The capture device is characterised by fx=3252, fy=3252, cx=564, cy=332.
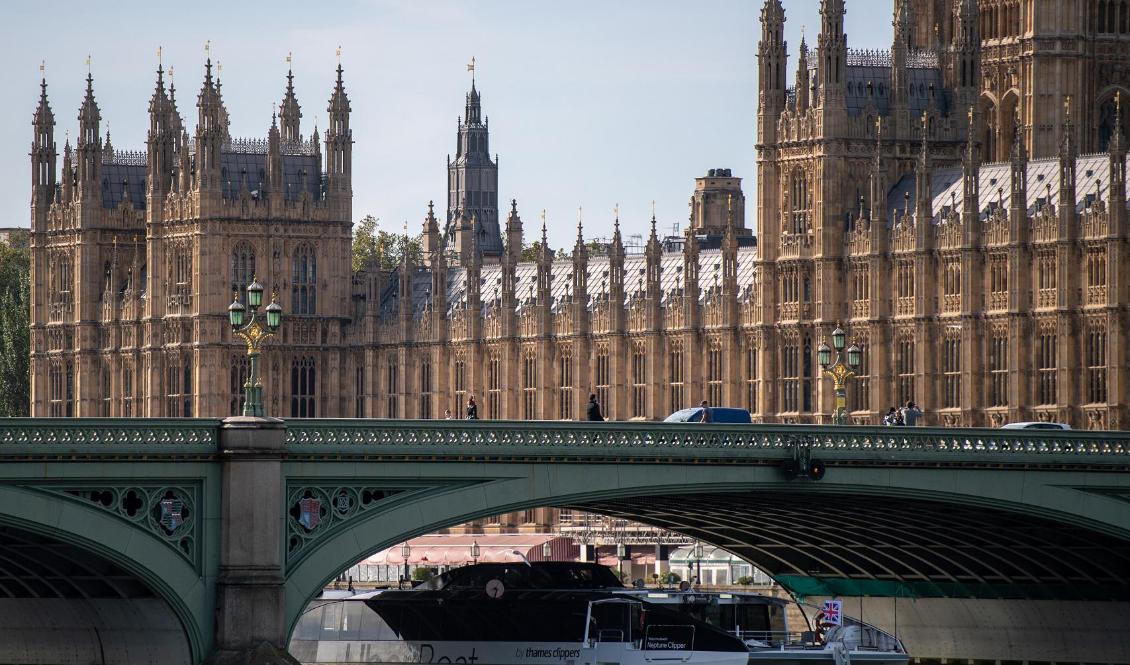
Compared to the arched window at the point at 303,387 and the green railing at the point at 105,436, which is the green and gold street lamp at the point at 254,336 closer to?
the green railing at the point at 105,436

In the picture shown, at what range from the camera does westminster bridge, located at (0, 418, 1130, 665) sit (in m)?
70.6

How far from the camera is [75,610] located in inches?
3226

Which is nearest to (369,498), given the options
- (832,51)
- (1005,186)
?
(1005,186)

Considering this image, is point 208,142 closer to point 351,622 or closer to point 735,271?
point 735,271

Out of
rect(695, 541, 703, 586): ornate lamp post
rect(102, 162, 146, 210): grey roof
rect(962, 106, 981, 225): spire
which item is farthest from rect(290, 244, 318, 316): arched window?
rect(962, 106, 981, 225): spire

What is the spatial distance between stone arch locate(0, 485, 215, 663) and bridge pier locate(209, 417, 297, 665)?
0.46 meters

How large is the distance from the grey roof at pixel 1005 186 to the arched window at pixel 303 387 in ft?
120

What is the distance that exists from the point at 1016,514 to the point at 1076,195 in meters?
37.1

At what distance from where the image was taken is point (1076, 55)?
440 feet

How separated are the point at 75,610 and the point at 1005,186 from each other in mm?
48541

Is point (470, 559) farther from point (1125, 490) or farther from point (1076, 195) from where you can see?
point (1125, 490)

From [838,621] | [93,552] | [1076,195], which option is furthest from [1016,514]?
[1076,195]

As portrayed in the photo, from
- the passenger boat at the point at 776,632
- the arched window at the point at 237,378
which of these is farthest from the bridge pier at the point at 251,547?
the arched window at the point at 237,378

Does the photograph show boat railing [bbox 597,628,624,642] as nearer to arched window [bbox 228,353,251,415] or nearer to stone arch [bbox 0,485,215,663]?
stone arch [bbox 0,485,215,663]
